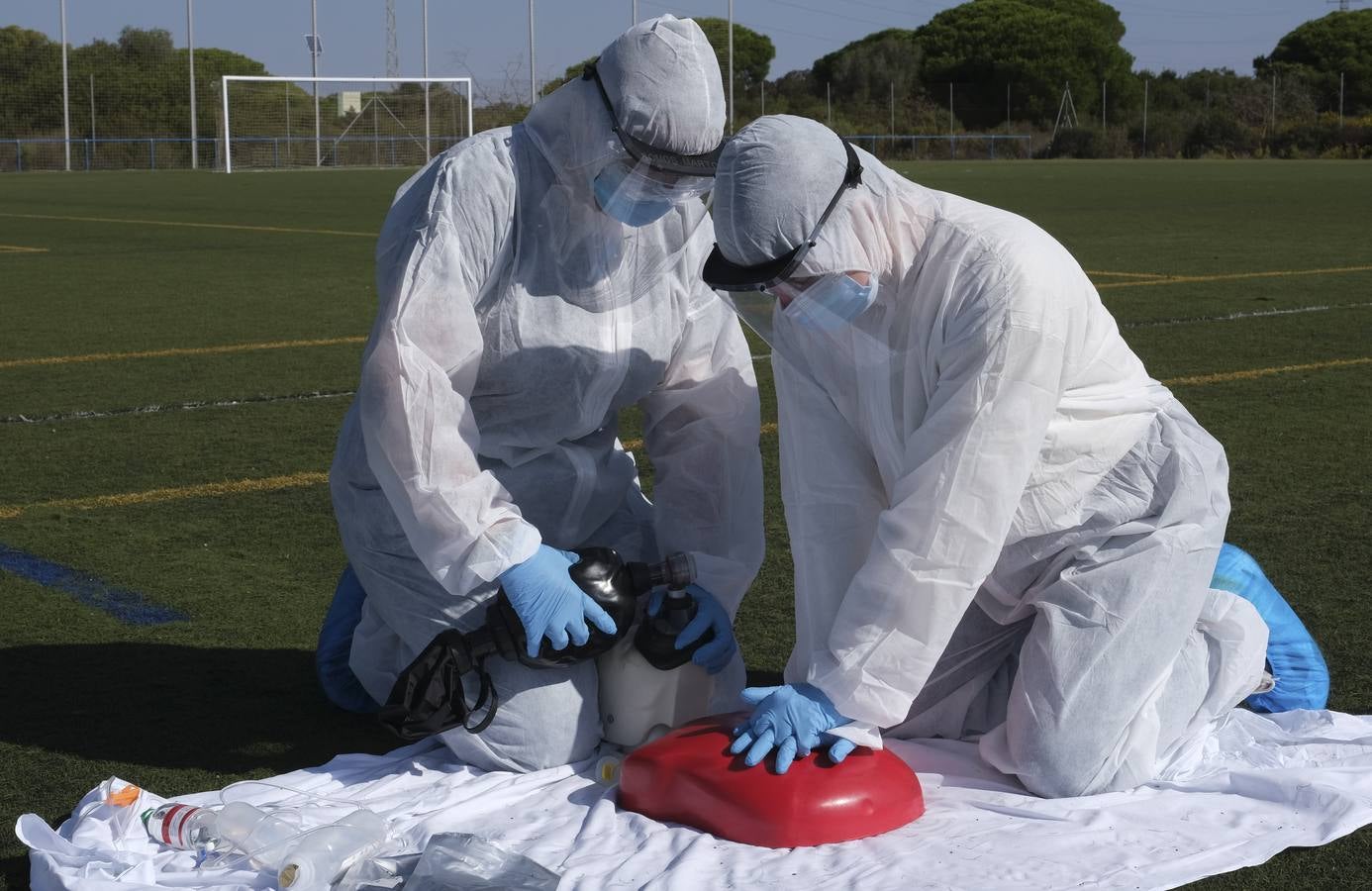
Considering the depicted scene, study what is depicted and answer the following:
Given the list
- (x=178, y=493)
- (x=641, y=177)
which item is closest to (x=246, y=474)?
(x=178, y=493)

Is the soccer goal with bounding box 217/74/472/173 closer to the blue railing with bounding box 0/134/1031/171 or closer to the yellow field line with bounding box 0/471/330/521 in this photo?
the blue railing with bounding box 0/134/1031/171

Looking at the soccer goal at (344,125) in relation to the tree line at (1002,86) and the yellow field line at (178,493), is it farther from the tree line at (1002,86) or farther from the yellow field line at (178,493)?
the yellow field line at (178,493)

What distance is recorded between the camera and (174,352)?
866cm

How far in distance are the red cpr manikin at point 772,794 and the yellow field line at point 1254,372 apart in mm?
4856

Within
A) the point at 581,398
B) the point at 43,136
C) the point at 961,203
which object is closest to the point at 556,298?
the point at 581,398

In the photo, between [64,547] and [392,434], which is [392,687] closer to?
[392,434]

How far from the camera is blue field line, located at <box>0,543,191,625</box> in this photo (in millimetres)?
4230

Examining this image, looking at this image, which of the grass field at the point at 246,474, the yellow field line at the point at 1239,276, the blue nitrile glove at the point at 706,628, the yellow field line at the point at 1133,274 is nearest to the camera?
the blue nitrile glove at the point at 706,628

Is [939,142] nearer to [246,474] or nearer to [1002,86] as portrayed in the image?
[1002,86]

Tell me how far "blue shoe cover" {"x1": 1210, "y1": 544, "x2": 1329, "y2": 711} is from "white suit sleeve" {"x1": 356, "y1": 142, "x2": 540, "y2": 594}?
1420 mm

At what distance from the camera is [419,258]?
3098 millimetres

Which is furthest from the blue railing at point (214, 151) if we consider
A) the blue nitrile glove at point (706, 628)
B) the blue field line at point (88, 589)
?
the blue nitrile glove at point (706, 628)

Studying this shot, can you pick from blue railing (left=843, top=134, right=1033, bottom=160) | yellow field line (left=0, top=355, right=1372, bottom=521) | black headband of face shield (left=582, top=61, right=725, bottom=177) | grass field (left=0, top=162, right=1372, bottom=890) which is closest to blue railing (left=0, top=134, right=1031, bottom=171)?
blue railing (left=843, top=134, right=1033, bottom=160)

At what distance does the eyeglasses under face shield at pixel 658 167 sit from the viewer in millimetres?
3096
